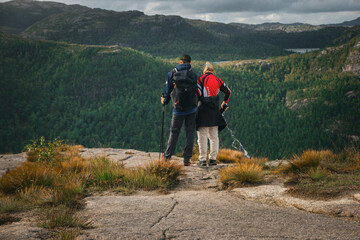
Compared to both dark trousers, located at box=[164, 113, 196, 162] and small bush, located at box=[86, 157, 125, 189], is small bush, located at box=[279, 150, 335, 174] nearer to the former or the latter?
dark trousers, located at box=[164, 113, 196, 162]

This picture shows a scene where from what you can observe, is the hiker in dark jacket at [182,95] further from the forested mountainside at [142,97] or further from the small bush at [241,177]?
the forested mountainside at [142,97]

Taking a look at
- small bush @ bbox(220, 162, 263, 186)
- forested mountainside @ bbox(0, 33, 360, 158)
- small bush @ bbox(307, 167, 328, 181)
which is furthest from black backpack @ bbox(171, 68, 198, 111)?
forested mountainside @ bbox(0, 33, 360, 158)

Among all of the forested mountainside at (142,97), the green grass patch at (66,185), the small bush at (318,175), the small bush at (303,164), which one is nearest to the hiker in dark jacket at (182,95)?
the green grass patch at (66,185)

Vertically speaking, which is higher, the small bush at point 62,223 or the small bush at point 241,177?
the small bush at point 62,223

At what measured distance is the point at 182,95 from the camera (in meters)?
6.95

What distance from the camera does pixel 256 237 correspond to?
3064mm

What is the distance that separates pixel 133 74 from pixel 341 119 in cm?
7975

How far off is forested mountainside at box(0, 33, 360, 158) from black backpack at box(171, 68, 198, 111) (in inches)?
2970

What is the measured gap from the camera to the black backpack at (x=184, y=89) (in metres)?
6.91

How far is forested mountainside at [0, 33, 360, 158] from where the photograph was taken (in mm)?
88750

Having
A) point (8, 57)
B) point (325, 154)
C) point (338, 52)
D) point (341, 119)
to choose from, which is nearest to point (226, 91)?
point (325, 154)

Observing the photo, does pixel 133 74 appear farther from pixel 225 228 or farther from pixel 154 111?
pixel 225 228

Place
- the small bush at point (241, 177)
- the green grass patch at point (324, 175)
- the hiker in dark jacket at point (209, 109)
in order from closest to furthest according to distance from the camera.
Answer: the green grass patch at point (324, 175) → the small bush at point (241, 177) → the hiker in dark jacket at point (209, 109)

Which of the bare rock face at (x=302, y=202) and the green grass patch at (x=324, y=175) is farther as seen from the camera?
the green grass patch at (x=324, y=175)
